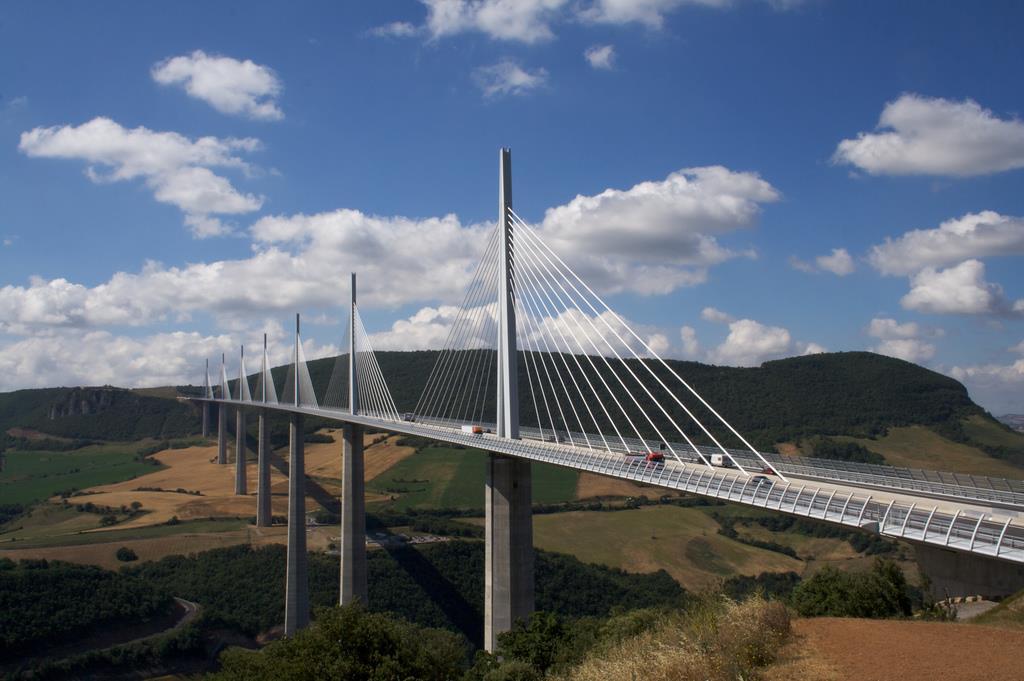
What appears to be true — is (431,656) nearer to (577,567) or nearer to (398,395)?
(577,567)

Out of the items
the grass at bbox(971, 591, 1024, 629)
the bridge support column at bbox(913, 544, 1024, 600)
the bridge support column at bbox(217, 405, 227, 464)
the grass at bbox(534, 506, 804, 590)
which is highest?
the bridge support column at bbox(913, 544, 1024, 600)

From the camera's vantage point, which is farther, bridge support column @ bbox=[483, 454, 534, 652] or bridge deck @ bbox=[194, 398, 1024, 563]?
bridge support column @ bbox=[483, 454, 534, 652]

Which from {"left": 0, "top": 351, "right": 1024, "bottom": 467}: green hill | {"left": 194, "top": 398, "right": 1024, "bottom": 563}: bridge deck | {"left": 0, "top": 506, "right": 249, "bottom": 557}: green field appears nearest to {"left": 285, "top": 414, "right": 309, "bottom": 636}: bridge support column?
{"left": 0, "top": 351, "right": 1024, "bottom": 467}: green hill

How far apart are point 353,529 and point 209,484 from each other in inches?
1837

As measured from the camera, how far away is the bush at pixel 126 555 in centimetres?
5106

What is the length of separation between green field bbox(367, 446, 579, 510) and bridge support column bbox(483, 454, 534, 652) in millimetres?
39505

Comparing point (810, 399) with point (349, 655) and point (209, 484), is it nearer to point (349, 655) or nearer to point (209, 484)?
point (209, 484)

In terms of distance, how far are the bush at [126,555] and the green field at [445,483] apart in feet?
70.8

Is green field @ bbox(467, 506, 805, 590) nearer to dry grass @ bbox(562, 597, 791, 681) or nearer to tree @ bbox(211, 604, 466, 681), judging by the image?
tree @ bbox(211, 604, 466, 681)

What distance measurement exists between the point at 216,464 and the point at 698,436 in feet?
206

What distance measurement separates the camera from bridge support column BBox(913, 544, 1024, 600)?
38.0 feet

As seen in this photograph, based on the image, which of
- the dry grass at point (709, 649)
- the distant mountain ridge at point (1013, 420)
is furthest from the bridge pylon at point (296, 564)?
the distant mountain ridge at point (1013, 420)

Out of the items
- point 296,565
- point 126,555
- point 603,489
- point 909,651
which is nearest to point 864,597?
point 909,651

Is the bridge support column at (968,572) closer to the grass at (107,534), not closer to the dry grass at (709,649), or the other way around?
the dry grass at (709,649)
